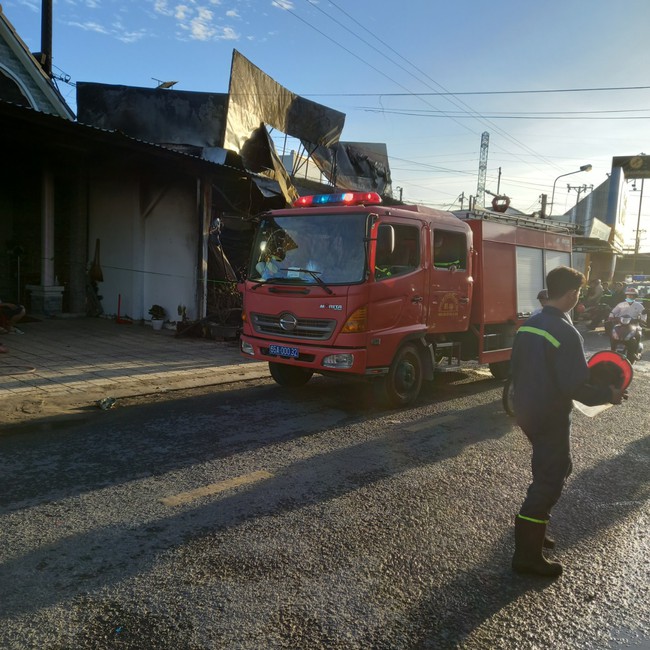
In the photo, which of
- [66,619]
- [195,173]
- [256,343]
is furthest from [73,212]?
[66,619]

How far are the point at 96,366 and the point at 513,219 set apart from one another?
702cm

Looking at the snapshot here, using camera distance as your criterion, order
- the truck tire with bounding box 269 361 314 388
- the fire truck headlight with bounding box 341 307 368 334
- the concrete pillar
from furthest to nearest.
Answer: the concrete pillar < the truck tire with bounding box 269 361 314 388 < the fire truck headlight with bounding box 341 307 368 334

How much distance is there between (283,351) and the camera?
713 cm

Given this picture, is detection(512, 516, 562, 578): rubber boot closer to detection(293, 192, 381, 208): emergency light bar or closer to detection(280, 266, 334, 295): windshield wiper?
detection(280, 266, 334, 295): windshield wiper

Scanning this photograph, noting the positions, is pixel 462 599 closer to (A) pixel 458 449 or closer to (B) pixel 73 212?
(A) pixel 458 449

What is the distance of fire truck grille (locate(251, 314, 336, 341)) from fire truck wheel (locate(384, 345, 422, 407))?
3.20 ft

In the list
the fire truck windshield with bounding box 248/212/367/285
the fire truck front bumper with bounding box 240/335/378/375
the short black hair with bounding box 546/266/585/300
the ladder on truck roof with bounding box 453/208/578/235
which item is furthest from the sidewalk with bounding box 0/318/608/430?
the short black hair with bounding box 546/266/585/300

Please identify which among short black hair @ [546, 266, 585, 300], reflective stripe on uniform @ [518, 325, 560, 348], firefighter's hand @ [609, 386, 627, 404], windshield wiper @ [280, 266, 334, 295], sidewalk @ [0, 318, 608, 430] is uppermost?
short black hair @ [546, 266, 585, 300]

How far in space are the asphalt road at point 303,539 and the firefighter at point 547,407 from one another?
0.22 meters

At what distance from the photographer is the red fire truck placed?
6699 mm

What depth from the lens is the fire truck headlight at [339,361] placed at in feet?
21.9

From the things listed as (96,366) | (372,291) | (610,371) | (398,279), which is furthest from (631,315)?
(96,366)

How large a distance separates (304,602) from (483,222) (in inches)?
260

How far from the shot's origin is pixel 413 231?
7.27 meters
